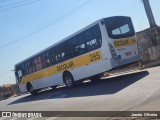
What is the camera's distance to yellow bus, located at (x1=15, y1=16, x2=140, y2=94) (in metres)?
15.2

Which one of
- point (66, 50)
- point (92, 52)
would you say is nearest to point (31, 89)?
point (66, 50)

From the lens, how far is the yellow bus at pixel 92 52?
600 inches

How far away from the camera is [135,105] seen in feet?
27.9

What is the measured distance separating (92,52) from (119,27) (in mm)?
2022

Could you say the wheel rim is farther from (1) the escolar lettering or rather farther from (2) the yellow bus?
(1) the escolar lettering

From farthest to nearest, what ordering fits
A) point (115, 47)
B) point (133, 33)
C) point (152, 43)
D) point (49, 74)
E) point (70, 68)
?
point (152, 43)
point (49, 74)
point (70, 68)
point (133, 33)
point (115, 47)

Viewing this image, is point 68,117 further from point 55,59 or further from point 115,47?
point 55,59

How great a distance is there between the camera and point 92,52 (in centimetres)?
1611

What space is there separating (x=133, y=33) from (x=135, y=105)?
28.9 ft

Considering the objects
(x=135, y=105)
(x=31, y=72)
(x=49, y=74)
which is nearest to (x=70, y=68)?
(x=49, y=74)

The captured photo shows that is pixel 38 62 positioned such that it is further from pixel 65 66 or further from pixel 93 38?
pixel 93 38

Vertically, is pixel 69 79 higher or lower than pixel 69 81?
higher

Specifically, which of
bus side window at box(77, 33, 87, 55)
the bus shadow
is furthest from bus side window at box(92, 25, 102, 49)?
the bus shadow

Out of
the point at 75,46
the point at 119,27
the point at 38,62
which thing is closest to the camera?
the point at 119,27
